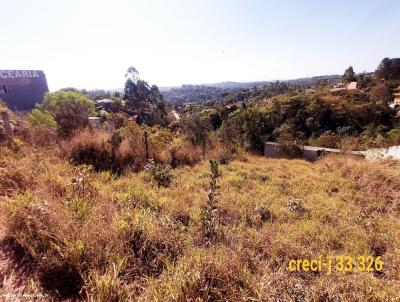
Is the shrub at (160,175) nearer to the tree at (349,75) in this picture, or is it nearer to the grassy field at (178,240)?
the grassy field at (178,240)

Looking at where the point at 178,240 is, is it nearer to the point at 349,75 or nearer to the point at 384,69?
the point at 384,69

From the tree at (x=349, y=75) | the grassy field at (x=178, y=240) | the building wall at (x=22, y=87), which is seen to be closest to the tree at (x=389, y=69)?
the tree at (x=349, y=75)

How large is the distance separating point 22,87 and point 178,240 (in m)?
32.3

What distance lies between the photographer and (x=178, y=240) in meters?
2.64

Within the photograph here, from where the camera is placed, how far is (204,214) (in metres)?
3.23

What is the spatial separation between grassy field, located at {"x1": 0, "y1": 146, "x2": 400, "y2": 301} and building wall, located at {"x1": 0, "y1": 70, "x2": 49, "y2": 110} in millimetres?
26946

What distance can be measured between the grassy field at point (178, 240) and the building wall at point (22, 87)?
26.9 metres

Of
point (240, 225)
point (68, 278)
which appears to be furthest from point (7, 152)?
point (240, 225)

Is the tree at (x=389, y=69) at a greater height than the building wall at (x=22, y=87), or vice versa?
the tree at (x=389, y=69)

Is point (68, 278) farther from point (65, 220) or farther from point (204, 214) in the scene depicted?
point (204, 214)

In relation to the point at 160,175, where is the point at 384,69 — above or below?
above

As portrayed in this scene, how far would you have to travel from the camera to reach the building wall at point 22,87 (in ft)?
82.3

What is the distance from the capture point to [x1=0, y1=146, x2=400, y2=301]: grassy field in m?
1.95

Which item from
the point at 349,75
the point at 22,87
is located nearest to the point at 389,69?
the point at 349,75
